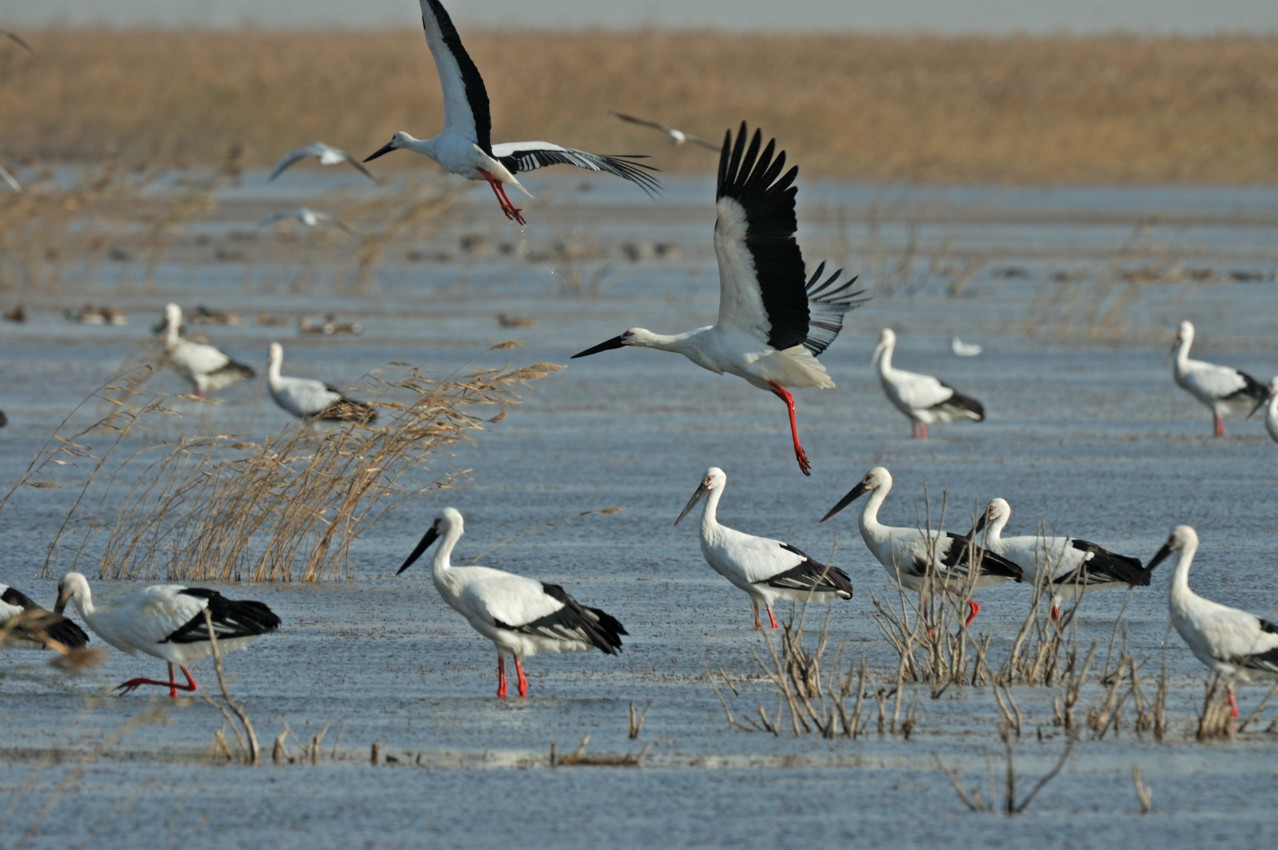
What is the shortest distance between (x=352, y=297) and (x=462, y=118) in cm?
1329

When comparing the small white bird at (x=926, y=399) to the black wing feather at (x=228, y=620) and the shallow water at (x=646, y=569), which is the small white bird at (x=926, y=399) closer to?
the shallow water at (x=646, y=569)

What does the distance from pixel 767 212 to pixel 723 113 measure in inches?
1588

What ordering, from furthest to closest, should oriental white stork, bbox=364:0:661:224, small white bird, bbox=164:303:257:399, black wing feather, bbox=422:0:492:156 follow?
small white bird, bbox=164:303:257:399, oriental white stork, bbox=364:0:661:224, black wing feather, bbox=422:0:492:156

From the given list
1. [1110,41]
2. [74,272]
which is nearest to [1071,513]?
[74,272]

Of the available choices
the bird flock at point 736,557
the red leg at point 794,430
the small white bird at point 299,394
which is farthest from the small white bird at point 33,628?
the small white bird at point 299,394

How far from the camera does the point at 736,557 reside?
8375 mm

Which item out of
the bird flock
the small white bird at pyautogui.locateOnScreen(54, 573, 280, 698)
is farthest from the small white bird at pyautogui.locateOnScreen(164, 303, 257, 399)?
the small white bird at pyautogui.locateOnScreen(54, 573, 280, 698)

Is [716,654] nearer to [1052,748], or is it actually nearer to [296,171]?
[1052,748]

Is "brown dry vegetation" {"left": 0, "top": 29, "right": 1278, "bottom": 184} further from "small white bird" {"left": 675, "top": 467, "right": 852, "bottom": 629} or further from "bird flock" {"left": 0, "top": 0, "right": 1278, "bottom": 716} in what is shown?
"small white bird" {"left": 675, "top": 467, "right": 852, "bottom": 629}

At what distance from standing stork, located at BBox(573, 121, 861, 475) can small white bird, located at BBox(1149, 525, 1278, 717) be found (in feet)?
7.27

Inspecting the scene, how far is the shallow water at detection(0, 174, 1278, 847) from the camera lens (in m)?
5.72

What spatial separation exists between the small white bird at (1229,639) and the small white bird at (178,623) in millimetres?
3186

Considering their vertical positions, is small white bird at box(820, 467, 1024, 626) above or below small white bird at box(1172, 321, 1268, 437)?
below

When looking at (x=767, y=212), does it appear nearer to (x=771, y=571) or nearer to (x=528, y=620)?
(x=771, y=571)
